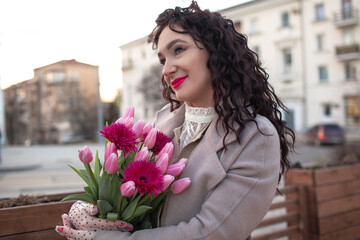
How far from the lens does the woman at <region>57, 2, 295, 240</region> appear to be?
1253 mm

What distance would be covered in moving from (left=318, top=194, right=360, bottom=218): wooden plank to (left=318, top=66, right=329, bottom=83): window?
72.7 ft

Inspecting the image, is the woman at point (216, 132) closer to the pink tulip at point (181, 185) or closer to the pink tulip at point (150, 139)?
the pink tulip at point (181, 185)

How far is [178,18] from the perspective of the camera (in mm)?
1479

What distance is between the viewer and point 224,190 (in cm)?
127

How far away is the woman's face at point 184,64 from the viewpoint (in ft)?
4.71

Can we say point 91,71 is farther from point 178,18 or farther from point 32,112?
point 178,18

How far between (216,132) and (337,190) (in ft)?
7.52

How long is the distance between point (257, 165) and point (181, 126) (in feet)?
1.57

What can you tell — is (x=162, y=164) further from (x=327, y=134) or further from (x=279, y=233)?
(x=327, y=134)

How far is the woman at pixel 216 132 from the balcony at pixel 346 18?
947 inches

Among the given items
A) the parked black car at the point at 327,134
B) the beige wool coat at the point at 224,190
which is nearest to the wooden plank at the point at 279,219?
the beige wool coat at the point at 224,190

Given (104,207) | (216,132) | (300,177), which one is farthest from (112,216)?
(300,177)

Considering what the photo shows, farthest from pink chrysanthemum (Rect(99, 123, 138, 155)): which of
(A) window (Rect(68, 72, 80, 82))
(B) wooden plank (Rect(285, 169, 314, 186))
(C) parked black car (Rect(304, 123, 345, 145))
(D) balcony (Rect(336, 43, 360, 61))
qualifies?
(A) window (Rect(68, 72, 80, 82))

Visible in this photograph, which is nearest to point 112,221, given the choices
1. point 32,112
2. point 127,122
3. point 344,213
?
point 127,122
